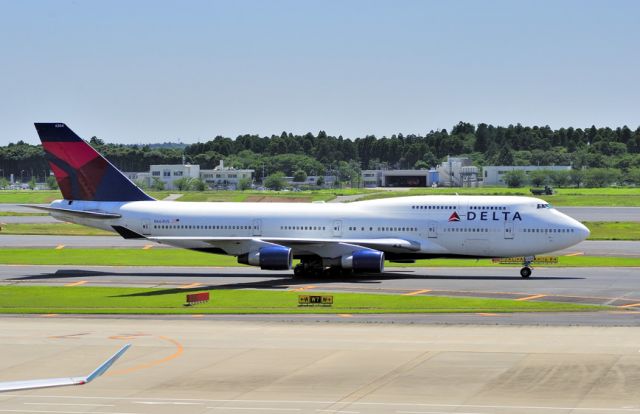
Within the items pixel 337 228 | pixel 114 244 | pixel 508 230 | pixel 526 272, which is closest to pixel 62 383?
pixel 337 228

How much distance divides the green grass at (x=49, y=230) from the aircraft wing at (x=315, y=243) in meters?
38.4

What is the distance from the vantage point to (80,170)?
65625mm

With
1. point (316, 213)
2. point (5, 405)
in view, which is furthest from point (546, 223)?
point (5, 405)

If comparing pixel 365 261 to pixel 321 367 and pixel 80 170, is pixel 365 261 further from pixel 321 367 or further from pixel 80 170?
pixel 321 367

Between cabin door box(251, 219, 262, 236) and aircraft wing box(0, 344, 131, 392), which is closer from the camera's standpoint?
aircraft wing box(0, 344, 131, 392)

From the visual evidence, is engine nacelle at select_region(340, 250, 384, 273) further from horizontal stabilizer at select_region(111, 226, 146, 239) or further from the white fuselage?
horizontal stabilizer at select_region(111, 226, 146, 239)

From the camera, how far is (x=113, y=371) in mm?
33219

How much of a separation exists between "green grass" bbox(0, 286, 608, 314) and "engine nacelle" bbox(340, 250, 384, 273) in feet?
20.5

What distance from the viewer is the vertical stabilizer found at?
215 feet

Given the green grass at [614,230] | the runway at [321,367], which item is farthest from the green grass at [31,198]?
the runway at [321,367]

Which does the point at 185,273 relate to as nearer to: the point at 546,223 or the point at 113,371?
the point at 546,223

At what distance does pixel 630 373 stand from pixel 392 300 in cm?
1958

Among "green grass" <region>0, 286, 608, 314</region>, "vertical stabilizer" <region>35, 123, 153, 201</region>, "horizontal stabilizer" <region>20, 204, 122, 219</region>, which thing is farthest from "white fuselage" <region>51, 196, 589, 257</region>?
"green grass" <region>0, 286, 608, 314</region>

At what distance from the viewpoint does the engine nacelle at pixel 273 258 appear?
58781mm
